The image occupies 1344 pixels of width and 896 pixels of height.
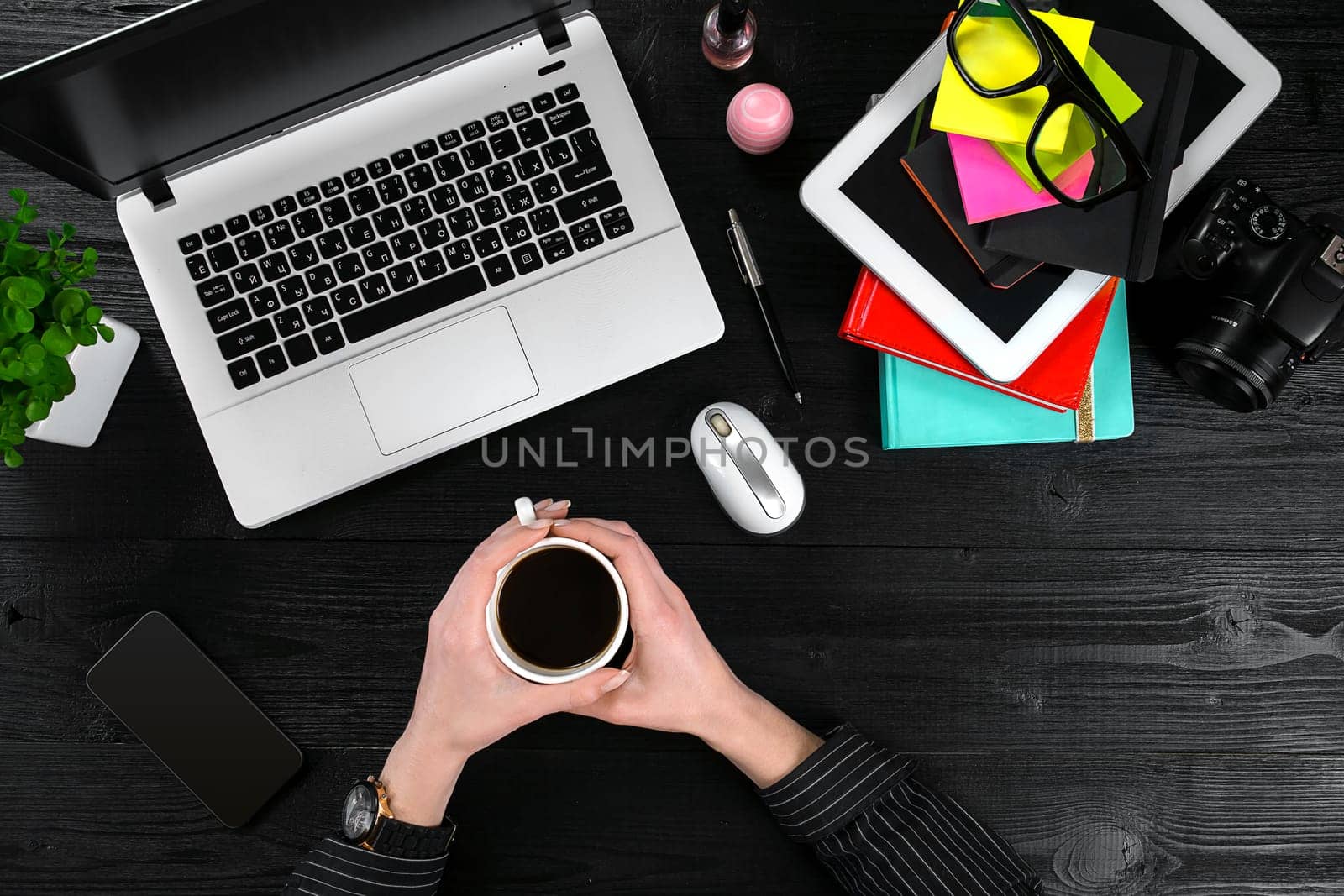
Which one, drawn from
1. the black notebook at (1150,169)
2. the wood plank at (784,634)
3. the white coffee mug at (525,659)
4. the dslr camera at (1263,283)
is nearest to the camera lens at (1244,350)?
the dslr camera at (1263,283)

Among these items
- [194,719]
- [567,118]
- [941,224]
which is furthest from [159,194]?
[941,224]

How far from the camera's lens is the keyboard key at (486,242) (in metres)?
0.79

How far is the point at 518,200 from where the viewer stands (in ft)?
2.60

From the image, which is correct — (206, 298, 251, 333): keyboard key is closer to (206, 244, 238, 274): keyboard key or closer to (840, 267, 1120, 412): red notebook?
(206, 244, 238, 274): keyboard key

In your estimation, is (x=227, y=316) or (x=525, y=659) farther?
(x=227, y=316)

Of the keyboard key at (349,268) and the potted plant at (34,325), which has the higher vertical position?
the potted plant at (34,325)

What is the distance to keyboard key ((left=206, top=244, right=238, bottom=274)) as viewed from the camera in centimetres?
79

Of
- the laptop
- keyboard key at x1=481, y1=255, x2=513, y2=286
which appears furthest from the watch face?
keyboard key at x1=481, y1=255, x2=513, y2=286

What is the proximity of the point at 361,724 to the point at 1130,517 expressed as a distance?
0.83 m

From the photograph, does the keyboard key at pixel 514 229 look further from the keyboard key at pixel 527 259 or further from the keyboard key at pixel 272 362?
the keyboard key at pixel 272 362

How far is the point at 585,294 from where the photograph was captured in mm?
799

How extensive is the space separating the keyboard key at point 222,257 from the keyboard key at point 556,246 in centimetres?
29

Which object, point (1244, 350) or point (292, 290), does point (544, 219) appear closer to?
point (292, 290)

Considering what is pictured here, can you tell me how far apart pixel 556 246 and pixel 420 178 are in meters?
0.14
